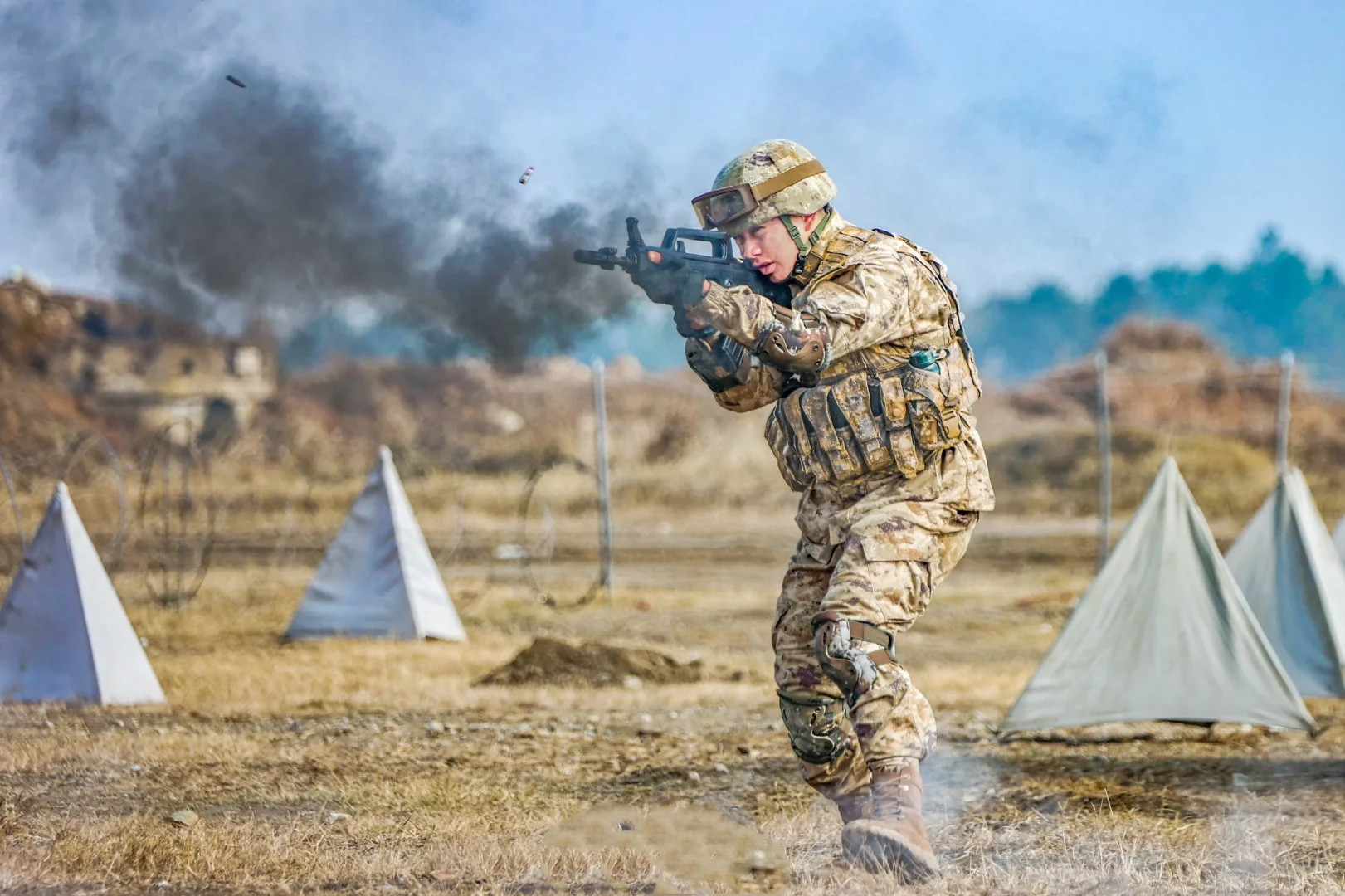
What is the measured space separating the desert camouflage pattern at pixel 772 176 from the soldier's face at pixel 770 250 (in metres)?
0.03

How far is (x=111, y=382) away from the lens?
1305 inches

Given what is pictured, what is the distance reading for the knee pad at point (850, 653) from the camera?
434 centimetres

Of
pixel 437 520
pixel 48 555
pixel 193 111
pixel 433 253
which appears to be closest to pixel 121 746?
pixel 48 555

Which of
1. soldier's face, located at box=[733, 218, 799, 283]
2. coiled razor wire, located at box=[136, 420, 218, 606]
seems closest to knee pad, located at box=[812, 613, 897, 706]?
soldier's face, located at box=[733, 218, 799, 283]

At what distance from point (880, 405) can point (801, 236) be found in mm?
606

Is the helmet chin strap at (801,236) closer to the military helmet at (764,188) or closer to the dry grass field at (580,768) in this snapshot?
the military helmet at (764,188)

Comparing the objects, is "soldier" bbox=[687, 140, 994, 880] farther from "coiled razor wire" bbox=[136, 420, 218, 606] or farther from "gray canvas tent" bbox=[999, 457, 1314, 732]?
"coiled razor wire" bbox=[136, 420, 218, 606]

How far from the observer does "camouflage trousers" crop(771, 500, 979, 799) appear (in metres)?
4.43

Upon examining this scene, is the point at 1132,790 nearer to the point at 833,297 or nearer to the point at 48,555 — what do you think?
the point at 833,297

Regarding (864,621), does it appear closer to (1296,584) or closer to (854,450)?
(854,450)

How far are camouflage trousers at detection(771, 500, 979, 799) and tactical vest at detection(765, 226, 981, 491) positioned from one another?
17 centimetres

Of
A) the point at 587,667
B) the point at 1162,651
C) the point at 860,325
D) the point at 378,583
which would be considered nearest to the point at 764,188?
the point at 860,325

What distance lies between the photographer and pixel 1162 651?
7039 mm

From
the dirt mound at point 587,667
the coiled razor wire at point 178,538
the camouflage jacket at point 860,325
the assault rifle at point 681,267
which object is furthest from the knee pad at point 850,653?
the coiled razor wire at point 178,538
